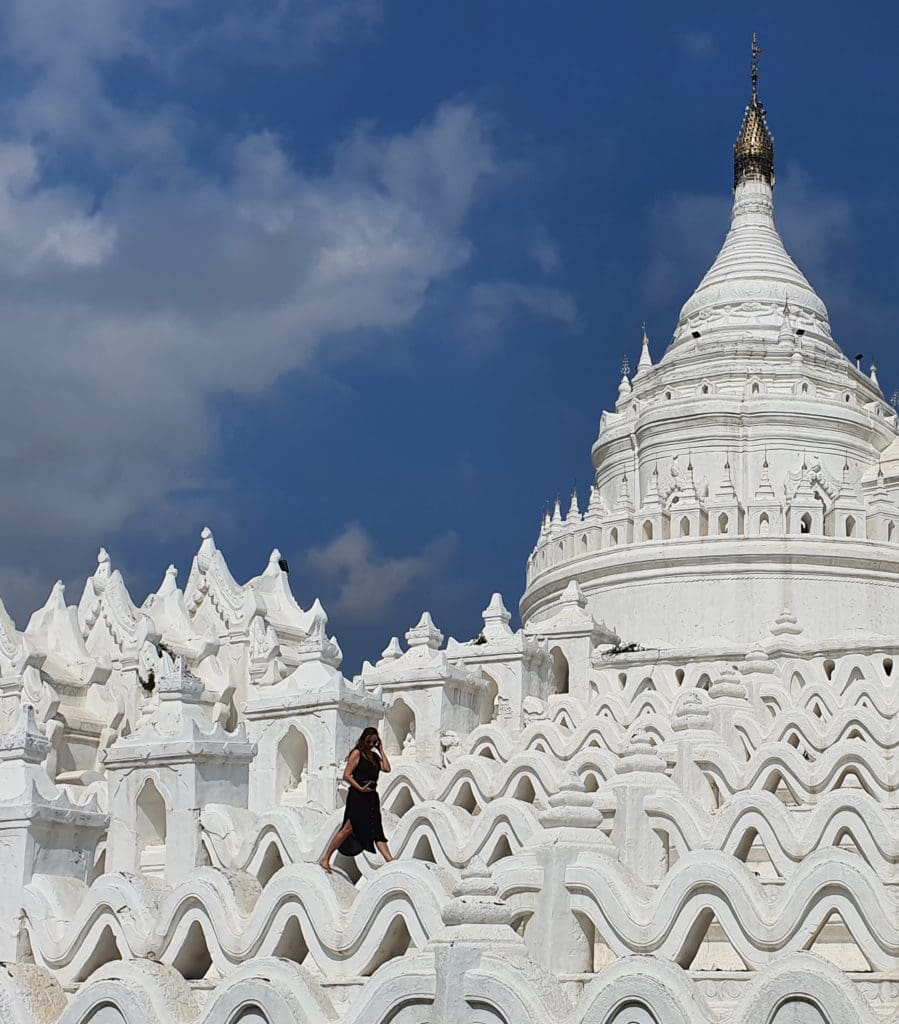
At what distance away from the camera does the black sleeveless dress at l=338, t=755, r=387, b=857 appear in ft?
43.9

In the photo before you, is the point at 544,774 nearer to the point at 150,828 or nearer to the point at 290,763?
the point at 290,763

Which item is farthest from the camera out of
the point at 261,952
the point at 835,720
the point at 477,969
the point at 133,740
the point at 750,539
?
the point at 750,539

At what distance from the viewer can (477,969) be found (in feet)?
31.1

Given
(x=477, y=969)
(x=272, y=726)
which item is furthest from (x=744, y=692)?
(x=477, y=969)

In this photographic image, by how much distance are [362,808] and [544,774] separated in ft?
18.4

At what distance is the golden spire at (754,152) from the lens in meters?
50.1

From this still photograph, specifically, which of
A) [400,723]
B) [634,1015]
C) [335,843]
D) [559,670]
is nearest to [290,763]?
[400,723]

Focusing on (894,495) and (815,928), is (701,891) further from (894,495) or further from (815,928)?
(894,495)

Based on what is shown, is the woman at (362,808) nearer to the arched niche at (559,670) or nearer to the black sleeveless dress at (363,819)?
the black sleeveless dress at (363,819)

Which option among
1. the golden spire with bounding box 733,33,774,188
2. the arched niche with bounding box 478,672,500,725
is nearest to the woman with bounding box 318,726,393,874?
the arched niche with bounding box 478,672,500,725

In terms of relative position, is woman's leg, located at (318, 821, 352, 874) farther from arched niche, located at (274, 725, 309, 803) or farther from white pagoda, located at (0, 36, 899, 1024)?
arched niche, located at (274, 725, 309, 803)

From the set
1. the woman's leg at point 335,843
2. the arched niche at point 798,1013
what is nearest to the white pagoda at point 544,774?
the arched niche at point 798,1013

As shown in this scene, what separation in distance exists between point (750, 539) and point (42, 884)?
78.8 feet

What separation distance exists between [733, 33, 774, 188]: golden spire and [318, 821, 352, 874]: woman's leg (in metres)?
40.0
